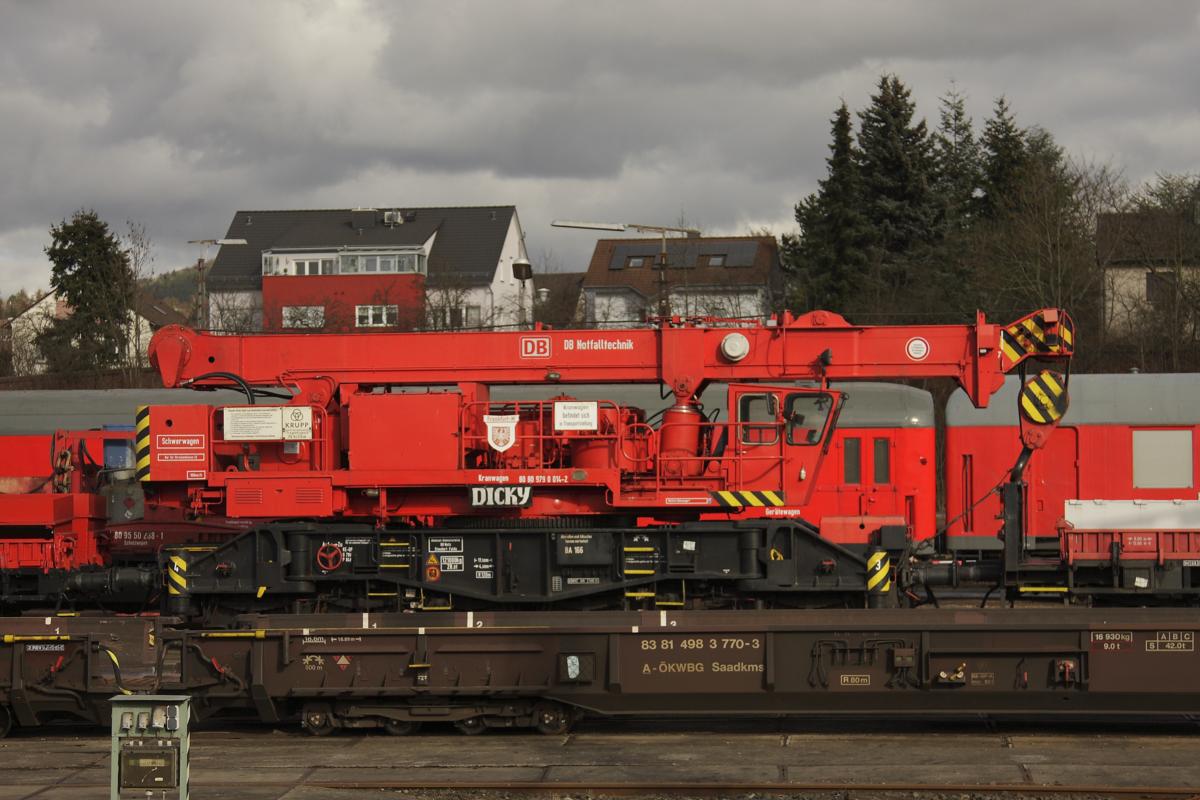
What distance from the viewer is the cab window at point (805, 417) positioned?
41.9 feet

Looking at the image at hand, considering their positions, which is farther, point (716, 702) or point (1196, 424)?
point (1196, 424)

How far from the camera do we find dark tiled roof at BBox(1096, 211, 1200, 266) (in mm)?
41938

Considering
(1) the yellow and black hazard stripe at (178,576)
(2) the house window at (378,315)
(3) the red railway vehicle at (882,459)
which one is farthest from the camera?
(2) the house window at (378,315)

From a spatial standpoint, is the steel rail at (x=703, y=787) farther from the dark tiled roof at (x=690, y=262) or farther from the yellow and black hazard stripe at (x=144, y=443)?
the dark tiled roof at (x=690, y=262)

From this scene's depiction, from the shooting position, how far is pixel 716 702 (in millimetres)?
12234

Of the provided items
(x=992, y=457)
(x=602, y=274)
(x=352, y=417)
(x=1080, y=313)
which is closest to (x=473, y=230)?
(x=602, y=274)

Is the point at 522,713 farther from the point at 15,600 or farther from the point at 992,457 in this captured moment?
the point at 992,457

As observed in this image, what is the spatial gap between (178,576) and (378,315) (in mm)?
41969

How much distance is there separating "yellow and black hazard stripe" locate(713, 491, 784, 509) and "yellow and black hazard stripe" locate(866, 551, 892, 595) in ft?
3.60

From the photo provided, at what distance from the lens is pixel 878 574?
41.2 feet

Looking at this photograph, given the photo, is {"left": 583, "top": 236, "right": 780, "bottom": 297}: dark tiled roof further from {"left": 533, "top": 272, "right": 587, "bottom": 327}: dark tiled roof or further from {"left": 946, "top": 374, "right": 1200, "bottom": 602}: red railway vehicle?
{"left": 946, "top": 374, "right": 1200, "bottom": 602}: red railway vehicle

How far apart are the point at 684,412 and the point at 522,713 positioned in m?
3.45

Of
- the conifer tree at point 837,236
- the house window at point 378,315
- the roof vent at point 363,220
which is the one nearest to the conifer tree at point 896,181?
the conifer tree at point 837,236

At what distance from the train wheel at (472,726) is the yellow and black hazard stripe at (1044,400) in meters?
6.40
